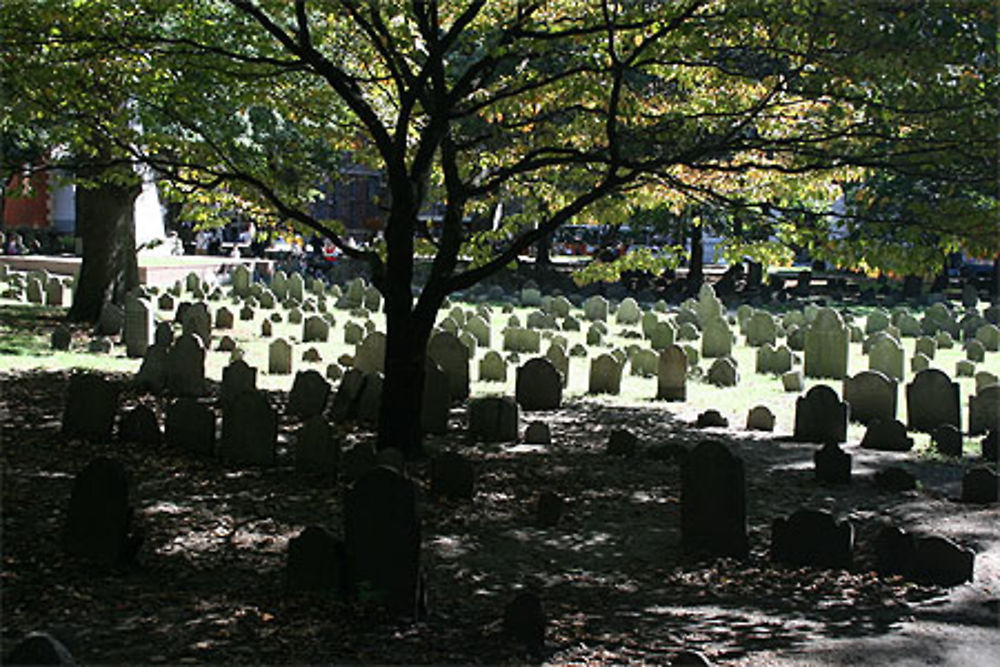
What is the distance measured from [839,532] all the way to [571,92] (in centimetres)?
540

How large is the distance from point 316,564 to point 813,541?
334 centimetres

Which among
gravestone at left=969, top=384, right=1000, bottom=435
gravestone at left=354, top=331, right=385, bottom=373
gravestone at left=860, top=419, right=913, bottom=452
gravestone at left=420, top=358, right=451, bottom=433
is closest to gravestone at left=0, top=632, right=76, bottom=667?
gravestone at left=420, top=358, right=451, bottom=433

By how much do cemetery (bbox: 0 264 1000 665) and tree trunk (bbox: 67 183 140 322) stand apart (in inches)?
114

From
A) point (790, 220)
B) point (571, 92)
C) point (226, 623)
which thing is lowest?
point (226, 623)

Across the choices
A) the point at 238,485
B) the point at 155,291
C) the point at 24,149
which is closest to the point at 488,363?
the point at 238,485

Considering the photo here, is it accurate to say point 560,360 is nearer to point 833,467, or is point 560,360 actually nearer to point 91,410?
point 833,467

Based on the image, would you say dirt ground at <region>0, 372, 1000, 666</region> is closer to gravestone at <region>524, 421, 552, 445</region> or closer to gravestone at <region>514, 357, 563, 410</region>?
gravestone at <region>524, 421, 552, 445</region>

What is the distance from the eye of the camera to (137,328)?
16125 millimetres

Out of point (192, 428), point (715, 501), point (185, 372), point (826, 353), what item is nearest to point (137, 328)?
point (185, 372)

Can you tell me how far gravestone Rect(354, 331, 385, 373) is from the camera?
14516mm

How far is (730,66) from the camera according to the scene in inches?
423

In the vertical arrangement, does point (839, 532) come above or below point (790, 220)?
below

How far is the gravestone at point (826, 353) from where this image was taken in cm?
1700

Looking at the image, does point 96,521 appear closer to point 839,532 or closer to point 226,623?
point 226,623
